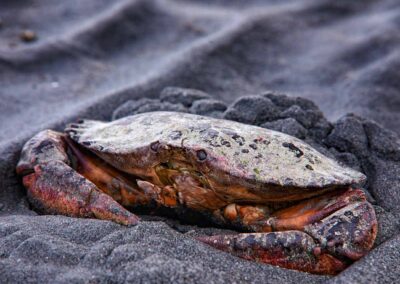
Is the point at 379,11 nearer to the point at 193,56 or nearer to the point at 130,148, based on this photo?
the point at 193,56

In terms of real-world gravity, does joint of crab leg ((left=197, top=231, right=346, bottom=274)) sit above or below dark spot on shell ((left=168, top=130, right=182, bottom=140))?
below

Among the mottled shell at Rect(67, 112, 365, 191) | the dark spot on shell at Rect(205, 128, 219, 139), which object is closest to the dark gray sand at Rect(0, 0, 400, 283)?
the mottled shell at Rect(67, 112, 365, 191)

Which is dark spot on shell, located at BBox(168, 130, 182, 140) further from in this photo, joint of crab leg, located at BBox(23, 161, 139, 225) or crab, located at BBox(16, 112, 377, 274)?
joint of crab leg, located at BBox(23, 161, 139, 225)

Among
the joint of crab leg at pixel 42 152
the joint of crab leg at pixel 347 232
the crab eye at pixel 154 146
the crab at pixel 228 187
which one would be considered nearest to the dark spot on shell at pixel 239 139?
the crab at pixel 228 187

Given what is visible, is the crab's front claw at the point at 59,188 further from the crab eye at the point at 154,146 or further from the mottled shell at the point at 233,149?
the crab eye at the point at 154,146

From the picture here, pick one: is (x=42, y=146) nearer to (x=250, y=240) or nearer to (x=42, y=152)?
(x=42, y=152)

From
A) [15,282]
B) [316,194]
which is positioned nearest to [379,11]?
[316,194]

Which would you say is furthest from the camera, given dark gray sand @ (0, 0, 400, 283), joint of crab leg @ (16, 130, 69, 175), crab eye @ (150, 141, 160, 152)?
joint of crab leg @ (16, 130, 69, 175)
